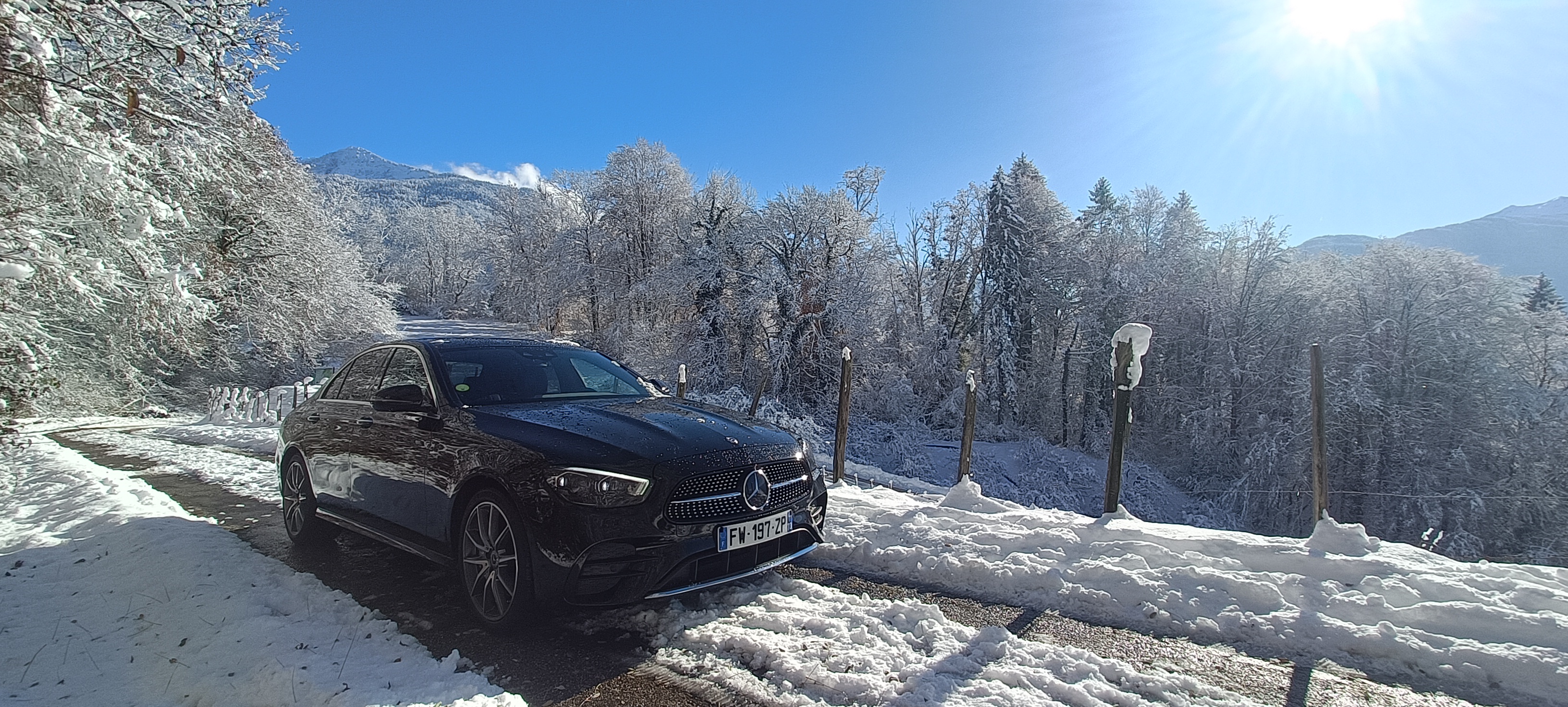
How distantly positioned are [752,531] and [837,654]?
2.44ft

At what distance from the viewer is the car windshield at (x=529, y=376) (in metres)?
4.26

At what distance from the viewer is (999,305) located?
2992 cm

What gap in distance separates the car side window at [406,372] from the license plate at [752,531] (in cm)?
214

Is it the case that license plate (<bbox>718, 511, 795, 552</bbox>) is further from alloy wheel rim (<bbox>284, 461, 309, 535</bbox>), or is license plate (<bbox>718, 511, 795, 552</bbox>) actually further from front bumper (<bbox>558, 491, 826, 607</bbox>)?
alloy wheel rim (<bbox>284, 461, 309, 535</bbox>)

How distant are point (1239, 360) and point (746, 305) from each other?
1893 centimetres

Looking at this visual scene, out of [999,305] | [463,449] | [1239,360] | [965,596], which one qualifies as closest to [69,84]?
[463,449]

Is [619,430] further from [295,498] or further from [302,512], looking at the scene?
[295,498]

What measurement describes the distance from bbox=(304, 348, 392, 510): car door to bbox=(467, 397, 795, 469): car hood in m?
1.49

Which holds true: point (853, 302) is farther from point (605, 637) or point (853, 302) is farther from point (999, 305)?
point (605, 637)

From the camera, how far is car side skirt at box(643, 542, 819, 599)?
3.26m

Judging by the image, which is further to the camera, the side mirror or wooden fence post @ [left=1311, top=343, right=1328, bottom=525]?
wooden fence post @ [left=1311, top=343, right=1328, bottom=525]

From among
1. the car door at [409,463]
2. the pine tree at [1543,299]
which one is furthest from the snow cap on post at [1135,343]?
the pine tree at [1543,299]

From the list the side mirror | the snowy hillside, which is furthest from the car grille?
the snowy hillside

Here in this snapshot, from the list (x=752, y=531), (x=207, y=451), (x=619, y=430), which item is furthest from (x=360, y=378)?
(x=207, y=451)
